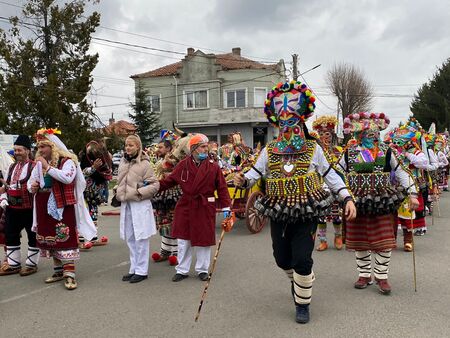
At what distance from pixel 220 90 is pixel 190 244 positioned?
1034 inches

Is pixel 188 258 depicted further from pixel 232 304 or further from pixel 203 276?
pixel 232 304

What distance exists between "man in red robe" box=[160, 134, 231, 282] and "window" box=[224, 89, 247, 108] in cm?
2515

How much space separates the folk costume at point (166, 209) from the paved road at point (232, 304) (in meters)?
0.30

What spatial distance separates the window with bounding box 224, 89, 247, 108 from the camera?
98.3ft

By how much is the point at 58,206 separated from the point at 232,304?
2.41 metres

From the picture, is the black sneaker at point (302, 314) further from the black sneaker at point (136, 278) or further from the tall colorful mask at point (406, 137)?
the tall colorful mask at point (406, 137)

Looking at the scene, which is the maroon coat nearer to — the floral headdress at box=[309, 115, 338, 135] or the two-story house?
the floral headdress at box=[309, 115, 338, 135]

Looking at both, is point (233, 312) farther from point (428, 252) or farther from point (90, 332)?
point (428, 252)

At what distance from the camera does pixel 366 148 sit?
15.1ft

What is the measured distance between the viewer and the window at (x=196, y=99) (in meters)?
31.0

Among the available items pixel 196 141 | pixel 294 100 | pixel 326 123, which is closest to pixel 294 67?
pixel 326 123

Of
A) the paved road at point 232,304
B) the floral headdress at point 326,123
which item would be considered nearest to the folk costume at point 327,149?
the floral headdress at point 326,123

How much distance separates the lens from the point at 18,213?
559cm

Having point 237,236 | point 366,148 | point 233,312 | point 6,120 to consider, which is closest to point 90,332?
point 233,312
